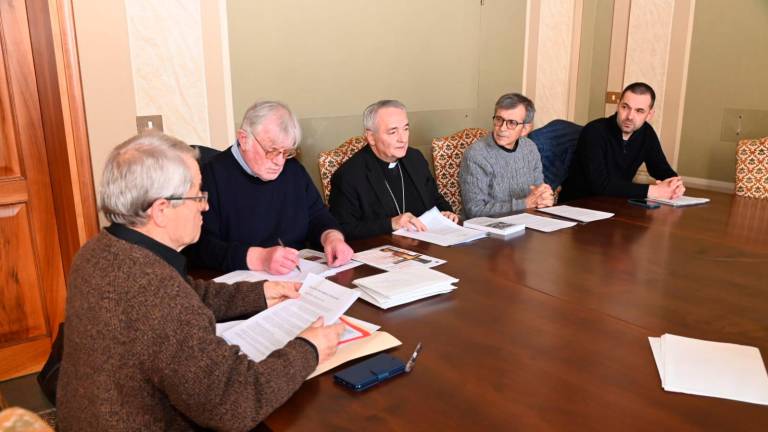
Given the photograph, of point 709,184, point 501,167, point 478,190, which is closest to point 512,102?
point 501,167

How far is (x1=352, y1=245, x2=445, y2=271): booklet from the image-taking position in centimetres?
197

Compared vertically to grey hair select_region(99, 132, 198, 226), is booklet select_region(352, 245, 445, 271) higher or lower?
lower

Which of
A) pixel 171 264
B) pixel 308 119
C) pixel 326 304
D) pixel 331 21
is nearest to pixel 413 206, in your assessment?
pixel 308 119

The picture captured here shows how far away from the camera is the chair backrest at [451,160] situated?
342 centimetres

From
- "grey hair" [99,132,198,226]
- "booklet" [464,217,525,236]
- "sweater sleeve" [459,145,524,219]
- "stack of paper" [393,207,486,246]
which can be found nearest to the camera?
"grey hair" [99,132,198,226]

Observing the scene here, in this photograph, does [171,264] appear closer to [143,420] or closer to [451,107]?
[143,420]

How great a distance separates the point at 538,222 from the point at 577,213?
0.94 ft

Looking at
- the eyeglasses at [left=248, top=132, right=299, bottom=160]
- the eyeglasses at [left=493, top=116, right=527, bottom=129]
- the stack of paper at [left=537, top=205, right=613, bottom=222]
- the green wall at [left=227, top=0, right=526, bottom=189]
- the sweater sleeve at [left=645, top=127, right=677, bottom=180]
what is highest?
the green wall at [left=227, top=0, right=526, bottom=189]

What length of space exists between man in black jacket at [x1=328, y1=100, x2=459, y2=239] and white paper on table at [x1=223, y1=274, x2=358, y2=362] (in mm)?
892

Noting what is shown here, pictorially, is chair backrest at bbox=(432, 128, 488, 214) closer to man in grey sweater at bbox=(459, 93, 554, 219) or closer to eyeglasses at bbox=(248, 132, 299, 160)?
man in grey sweater at bbox=(459, 93, 554, 219)

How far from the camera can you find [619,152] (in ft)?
11.4

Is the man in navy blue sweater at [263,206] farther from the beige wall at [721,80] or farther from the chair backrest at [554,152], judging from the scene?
the beige wall at [721,80]

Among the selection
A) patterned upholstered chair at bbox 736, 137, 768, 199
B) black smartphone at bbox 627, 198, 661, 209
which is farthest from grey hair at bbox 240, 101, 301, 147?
patterned upholstered chair at bbox 736, 137, 768, 199

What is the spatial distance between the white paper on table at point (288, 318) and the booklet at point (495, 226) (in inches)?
34.8
